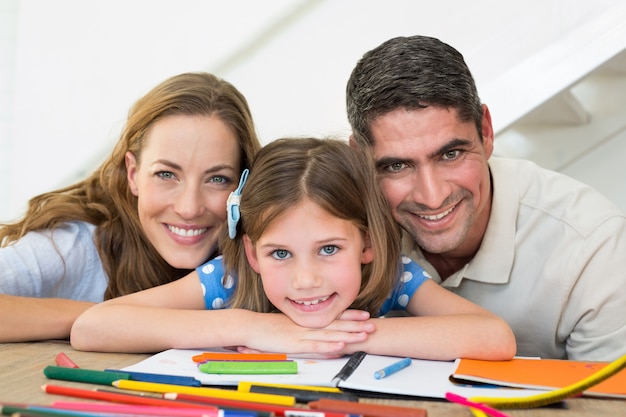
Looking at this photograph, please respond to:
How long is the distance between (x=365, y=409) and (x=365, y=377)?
0.21 meters

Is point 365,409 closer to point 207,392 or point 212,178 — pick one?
point 207,392

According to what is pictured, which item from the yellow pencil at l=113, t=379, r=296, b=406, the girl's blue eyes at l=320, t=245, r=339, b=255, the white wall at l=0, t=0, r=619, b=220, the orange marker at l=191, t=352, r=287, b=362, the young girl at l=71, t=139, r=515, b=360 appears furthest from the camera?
the white wall at l=0, t=0, r=619, b=220

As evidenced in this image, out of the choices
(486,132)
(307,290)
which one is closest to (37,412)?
(307,290)

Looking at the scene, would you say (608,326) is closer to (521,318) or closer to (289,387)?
(521,318)

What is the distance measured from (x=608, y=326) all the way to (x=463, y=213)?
1.22 feet

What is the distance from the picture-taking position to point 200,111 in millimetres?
1758

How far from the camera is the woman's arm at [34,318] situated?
4.58 feet

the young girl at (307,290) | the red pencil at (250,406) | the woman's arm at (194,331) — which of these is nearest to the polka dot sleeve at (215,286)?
the young girl at (307,290)

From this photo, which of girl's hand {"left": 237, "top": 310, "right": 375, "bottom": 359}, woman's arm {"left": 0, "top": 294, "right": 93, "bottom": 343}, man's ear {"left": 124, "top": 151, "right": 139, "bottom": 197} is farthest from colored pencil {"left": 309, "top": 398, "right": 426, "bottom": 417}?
man's ear {"left": 124, "top": 151, "right": 139, "bottom": 197}

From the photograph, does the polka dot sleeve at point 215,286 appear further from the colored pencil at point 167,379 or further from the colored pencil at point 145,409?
the colored pencil at point 145,409

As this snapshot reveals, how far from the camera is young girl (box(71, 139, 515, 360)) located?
50.8 inches

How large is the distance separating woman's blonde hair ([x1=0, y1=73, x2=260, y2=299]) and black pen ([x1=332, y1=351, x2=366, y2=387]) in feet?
2.21

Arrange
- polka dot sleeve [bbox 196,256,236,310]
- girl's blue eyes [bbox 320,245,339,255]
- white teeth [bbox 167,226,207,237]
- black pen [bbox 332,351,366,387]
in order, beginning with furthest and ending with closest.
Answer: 1. white teeth [bbox 167,226,207,237]
2. polka dot sleeve [bbox 196,256,236,310]
3. girl's blue eyes [bbox 320,245,339,255]
4. black pen [bbox 332,351,366,387]

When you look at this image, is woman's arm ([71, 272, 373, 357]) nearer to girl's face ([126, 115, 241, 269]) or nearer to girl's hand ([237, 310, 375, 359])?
girl's hand ([237, 310, 375, 359])
